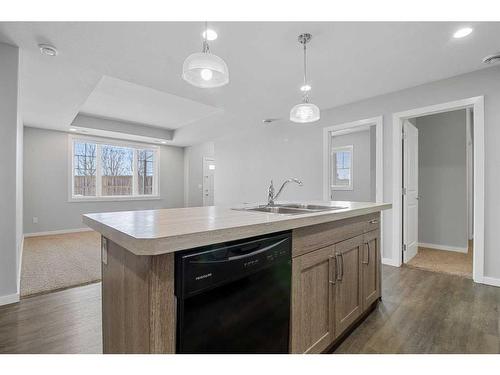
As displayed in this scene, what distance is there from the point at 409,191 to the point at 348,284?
2.54 metres

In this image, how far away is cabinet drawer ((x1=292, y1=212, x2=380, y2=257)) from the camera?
4.42 ft

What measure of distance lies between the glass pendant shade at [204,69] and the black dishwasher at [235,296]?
3.37ft

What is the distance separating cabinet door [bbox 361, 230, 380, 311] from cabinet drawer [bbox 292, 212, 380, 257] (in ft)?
0.36

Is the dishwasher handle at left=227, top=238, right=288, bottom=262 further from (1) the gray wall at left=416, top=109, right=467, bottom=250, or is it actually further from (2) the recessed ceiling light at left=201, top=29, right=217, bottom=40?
(1) the gray wall at left=416, top=109, right=467, bottom=250

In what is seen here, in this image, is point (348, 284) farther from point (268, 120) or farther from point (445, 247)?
point (268, 120)

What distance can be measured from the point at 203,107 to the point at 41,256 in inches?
136

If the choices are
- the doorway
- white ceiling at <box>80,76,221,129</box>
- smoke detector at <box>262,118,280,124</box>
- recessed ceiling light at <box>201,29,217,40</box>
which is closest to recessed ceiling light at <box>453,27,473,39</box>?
the doorway

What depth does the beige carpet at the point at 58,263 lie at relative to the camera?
2764 millimetres

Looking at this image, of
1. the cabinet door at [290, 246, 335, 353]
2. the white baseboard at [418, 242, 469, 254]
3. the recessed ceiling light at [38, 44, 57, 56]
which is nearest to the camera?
the cabinet door at [290, 246, 335, 353]

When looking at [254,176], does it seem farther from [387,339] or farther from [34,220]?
[34,220]

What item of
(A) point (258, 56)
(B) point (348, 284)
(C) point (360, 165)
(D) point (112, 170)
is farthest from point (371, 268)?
(D) point (112, 170)

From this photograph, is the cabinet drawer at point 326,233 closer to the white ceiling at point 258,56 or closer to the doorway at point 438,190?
the white ceiling at point 258,56

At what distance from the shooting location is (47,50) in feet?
7.90
